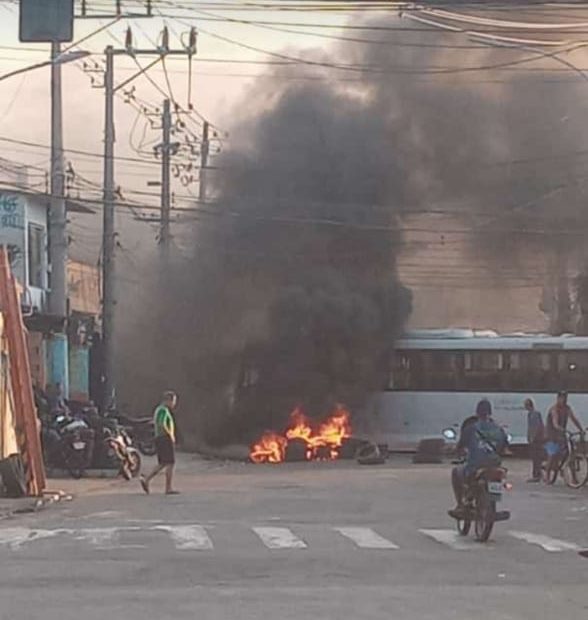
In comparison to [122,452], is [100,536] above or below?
below

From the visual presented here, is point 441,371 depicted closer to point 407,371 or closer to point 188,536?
point 407,371

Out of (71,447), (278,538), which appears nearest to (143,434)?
(71,447)

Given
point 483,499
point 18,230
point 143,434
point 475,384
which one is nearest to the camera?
point 483,499

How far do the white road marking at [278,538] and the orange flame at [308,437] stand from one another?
22536 millimetres

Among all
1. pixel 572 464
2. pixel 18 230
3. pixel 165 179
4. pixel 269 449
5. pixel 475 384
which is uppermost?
pixel 165 179

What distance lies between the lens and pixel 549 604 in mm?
11133

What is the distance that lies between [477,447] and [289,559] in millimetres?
3502

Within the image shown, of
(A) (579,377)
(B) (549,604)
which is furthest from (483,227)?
(B) (549,604)

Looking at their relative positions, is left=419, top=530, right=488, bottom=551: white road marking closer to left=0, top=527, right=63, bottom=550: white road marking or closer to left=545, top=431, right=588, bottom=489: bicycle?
left=0, top=527, right=63, bottom=550: white road marking

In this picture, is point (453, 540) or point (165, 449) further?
point (165, 449)

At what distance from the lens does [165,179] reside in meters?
45.7

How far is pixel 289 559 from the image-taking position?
14078mm

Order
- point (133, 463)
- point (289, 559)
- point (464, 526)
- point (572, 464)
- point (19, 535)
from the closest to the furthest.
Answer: point (289, 559), point (464, 526), point (19, 535), point (572, 464), point (133, 463)

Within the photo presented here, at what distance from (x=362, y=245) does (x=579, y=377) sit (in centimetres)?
833
